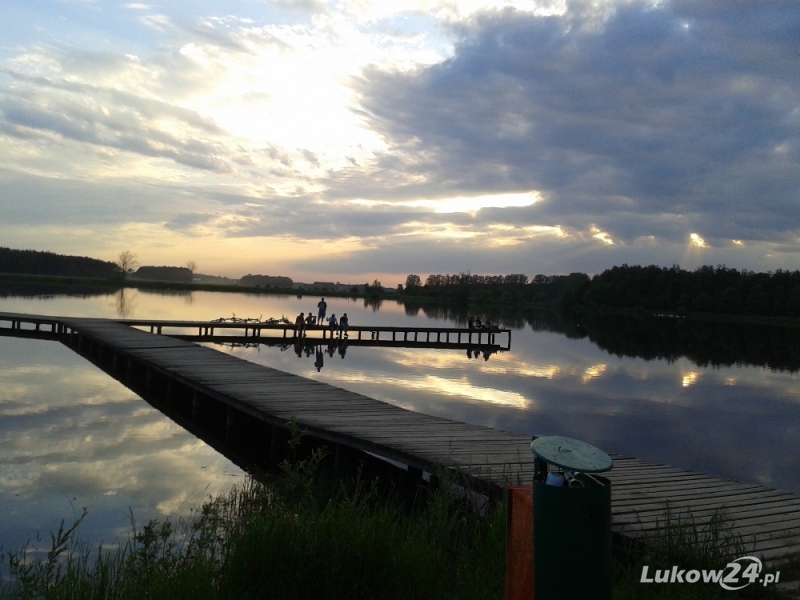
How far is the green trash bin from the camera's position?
2768 mm

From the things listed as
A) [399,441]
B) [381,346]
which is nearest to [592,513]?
[399,441]

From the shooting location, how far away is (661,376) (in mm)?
23234

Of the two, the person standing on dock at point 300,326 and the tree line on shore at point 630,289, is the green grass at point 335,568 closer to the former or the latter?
the person standing on dock at point 300,326

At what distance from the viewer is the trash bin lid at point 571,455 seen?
277cm

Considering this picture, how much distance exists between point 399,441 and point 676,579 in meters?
3.87

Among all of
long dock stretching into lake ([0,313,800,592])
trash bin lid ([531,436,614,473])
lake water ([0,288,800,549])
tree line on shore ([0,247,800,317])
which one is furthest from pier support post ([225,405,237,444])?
tree line on shore ([0,247,800,317])

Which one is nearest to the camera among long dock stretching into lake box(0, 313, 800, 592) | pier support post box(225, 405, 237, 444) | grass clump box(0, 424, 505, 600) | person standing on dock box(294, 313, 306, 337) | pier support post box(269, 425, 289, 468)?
grass clump box(0, 424, 505, 600)

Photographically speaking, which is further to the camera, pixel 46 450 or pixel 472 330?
pixel 472 330

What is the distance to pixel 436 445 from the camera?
713 centimetres

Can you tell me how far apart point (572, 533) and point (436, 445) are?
4.42m

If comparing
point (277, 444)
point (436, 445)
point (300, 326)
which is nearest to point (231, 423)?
point (277, 444)

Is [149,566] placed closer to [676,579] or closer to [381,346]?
[676,579]

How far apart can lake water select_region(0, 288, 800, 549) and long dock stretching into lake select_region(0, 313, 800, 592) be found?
959 mm

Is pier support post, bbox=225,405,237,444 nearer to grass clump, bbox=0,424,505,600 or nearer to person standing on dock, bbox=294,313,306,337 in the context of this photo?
grass clump, bbox=0,424,505,600
